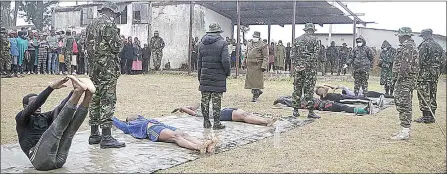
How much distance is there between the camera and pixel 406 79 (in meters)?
7.20

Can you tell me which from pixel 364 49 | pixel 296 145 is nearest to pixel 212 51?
pixel 296 145

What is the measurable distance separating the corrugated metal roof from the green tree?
1251 cm

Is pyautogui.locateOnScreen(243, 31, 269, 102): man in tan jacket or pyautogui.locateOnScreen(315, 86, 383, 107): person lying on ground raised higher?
pyautogui.locateOnScreen(243, 31, 269, 102): man in tan jacket

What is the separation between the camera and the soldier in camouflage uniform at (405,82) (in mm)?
7113

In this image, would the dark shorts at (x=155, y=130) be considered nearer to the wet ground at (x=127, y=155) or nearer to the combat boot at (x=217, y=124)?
the wet ground at (x=127, y=155)

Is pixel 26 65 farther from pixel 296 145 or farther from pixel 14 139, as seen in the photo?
pixel 296 145

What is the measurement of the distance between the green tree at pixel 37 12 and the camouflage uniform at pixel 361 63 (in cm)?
2315

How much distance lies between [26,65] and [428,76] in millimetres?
12635

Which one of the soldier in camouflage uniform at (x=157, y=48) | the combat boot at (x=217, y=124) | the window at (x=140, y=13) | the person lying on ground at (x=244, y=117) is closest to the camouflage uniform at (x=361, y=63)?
the person lying on ground at (x=244, y=117)

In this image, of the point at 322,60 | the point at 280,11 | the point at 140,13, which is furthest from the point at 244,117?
the point at 280,11

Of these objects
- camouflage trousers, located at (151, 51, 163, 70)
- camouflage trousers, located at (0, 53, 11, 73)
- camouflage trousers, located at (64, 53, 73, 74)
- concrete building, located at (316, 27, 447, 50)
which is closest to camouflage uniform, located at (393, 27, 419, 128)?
camouflage trousers, located at (0, 53, 11, 73)

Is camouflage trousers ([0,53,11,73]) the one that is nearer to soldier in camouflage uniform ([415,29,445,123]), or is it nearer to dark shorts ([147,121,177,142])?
dark shorts ([147,121,177,142])

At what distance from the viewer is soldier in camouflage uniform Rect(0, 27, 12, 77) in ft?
43.7

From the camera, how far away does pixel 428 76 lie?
29.6ft
